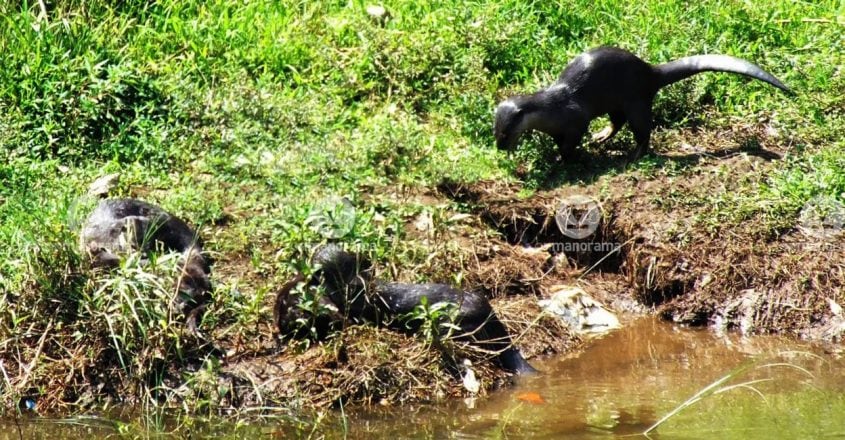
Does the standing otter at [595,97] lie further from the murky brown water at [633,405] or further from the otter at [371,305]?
the otter at [371,305]

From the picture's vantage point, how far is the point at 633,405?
207 inches

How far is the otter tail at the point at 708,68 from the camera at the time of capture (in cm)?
742

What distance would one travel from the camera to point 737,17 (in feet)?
28.1

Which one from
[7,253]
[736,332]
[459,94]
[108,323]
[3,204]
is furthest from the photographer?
[459,94]

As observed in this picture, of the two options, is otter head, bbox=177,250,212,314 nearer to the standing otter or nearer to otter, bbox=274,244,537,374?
otter, bbox=274,244,537,374

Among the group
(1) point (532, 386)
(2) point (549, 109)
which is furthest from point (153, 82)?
(1) point (532, 386)

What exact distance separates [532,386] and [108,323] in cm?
183

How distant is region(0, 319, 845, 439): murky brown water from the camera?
16.3 ft

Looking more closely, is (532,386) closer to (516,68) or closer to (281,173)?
(281,173)

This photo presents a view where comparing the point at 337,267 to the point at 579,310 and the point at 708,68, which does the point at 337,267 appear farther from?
the point at 708,68

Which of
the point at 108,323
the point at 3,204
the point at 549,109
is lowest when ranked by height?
the point at 3,204

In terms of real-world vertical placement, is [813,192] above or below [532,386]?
above

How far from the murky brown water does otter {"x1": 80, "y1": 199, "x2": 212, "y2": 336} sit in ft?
2.57

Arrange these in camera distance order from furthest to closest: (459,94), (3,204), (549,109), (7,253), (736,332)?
(459,94)
(549,109)
(3,204)
(736,332)
(7,253)
